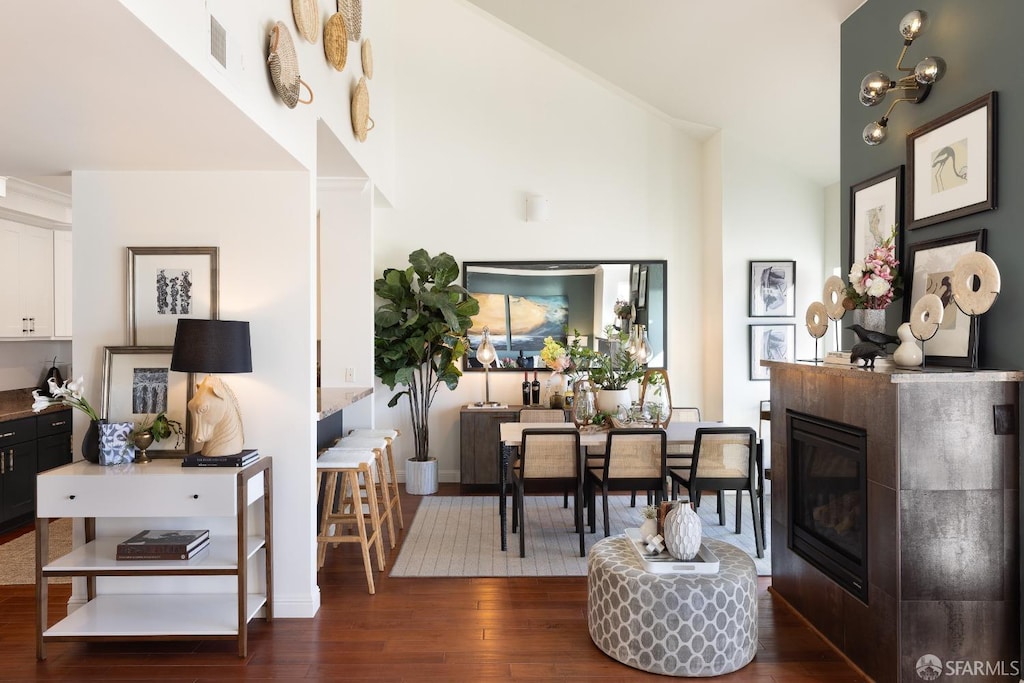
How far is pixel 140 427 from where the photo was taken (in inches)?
130

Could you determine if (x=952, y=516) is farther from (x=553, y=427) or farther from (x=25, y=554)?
(x=25, y=554)

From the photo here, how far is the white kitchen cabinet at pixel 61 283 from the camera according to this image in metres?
5.85

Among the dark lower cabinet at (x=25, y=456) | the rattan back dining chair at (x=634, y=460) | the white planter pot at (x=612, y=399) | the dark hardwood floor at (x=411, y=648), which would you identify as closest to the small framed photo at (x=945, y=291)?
the dark hardwood floor at (x=411, y=648)

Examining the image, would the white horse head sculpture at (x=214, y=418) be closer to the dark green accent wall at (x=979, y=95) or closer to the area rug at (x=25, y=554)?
the area rug at (x=25, y=554)

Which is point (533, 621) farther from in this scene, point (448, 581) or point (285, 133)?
point (285, 133)

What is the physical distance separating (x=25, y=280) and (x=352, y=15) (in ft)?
12.0

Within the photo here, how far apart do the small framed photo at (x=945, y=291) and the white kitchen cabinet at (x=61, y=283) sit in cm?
657

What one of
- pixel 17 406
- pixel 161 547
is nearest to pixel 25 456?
pixel 17 406

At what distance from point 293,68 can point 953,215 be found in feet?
10.0

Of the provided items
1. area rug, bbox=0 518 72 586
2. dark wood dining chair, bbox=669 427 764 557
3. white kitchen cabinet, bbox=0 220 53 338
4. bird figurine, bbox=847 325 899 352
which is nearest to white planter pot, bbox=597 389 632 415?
dark wood dining chair, bbox=669 427 764 557

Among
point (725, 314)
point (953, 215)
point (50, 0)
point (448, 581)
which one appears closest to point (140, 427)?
point (448, 581)

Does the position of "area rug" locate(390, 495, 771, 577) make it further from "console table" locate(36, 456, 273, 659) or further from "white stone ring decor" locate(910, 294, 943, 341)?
"white stone ring decor" locate(910, 294, 943, 341)

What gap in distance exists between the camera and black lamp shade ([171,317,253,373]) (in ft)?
9.75

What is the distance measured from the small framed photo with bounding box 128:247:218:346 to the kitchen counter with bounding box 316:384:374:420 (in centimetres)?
85
